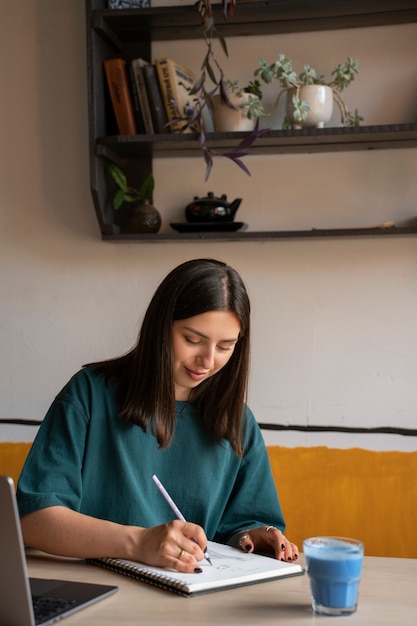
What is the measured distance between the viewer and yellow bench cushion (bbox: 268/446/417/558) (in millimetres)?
2465

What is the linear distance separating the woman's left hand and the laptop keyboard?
1.48 ft

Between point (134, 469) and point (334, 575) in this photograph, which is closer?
point (334, 575)

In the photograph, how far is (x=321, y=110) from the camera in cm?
237

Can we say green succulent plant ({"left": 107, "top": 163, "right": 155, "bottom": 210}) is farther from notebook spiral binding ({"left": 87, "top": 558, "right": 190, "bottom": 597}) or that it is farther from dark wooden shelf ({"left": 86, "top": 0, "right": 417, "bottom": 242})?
notebook spiral binding ({"left": 87, "top": 558, "right": 190, "bottom": 597})

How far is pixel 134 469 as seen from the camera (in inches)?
67.1

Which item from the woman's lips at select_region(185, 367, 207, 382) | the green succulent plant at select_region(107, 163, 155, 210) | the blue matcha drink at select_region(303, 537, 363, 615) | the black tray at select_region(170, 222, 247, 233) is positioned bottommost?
the blue matcha drink at select_region(303, 537, 363, 615)

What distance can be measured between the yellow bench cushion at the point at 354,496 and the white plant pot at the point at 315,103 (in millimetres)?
997

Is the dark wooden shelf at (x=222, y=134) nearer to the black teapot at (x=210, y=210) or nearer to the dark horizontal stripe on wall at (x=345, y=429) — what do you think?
the black teapot at (x=210, y=210)

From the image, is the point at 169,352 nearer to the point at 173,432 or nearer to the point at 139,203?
the point at 173,432

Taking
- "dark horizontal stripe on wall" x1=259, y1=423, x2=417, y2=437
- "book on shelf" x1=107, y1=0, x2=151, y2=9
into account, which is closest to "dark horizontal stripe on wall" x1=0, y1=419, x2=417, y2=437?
"dark horizontal stripe on wall" x1=259, y1=423, x2=417, y2=437

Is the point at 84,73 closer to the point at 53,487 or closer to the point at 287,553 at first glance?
the point at 53,487

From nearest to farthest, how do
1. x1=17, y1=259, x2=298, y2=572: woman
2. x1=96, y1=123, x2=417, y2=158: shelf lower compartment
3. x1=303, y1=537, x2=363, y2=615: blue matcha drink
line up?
x1=303, y1=537, x2=363, y2=615: blue matcha drink < x1=17, y1=259, x2=298, y2=572: woman < x1=96, y1=123, x2=417, y2=158: shelf lower compartment

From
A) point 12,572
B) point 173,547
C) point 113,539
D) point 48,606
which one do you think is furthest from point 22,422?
point 12,572

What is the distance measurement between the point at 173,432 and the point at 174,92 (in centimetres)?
115
